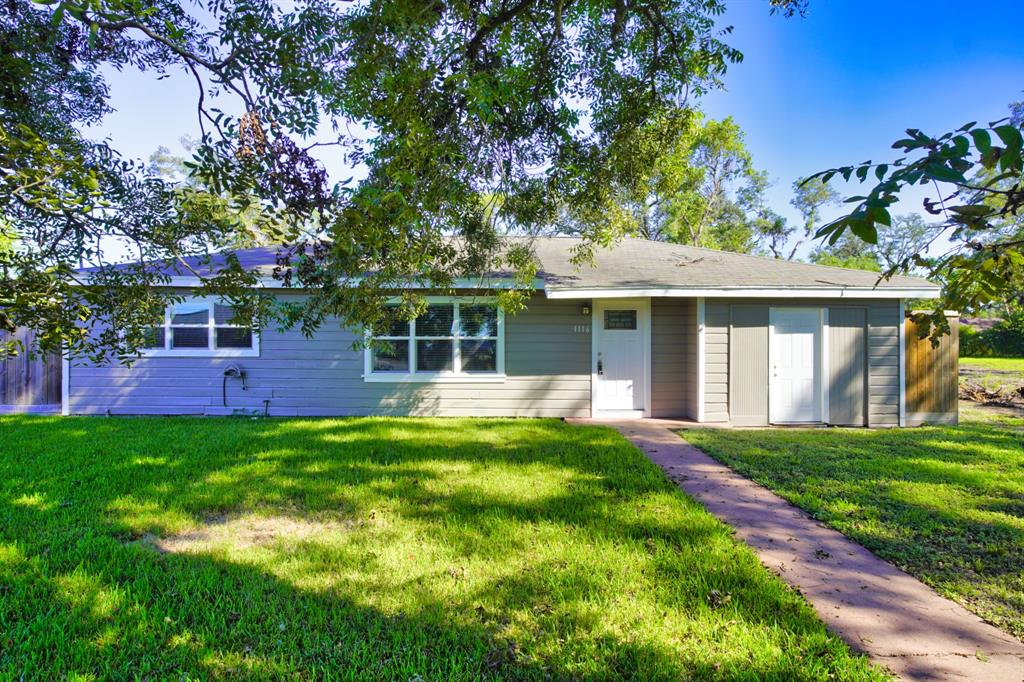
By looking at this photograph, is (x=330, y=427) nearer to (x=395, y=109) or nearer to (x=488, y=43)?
(x=395, y=109)

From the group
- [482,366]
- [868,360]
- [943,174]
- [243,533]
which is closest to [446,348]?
[482,366]

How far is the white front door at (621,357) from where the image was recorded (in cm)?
946

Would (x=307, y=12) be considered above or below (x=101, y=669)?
above

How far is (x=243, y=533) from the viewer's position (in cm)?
405

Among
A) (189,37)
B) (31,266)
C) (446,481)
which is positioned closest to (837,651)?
(446,481)

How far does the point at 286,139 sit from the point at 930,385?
37.4 feet

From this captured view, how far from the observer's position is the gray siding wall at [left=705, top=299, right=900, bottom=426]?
882 cm

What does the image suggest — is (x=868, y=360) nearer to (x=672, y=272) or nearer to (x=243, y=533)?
(x=672, y=272)

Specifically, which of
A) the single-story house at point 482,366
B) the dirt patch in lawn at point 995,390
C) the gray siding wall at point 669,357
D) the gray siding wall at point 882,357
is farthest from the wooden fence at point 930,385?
the gray siding wall at point 669,357

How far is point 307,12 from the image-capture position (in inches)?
180

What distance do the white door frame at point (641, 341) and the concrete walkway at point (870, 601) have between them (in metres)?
4.33

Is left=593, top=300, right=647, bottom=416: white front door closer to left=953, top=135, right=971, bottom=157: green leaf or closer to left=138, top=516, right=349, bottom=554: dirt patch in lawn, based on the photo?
left=138, top=516, right=349, bottom=554: dirt patch in lawn

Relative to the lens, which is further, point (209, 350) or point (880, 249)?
point (880, 249)

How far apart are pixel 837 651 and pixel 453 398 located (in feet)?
24.8
